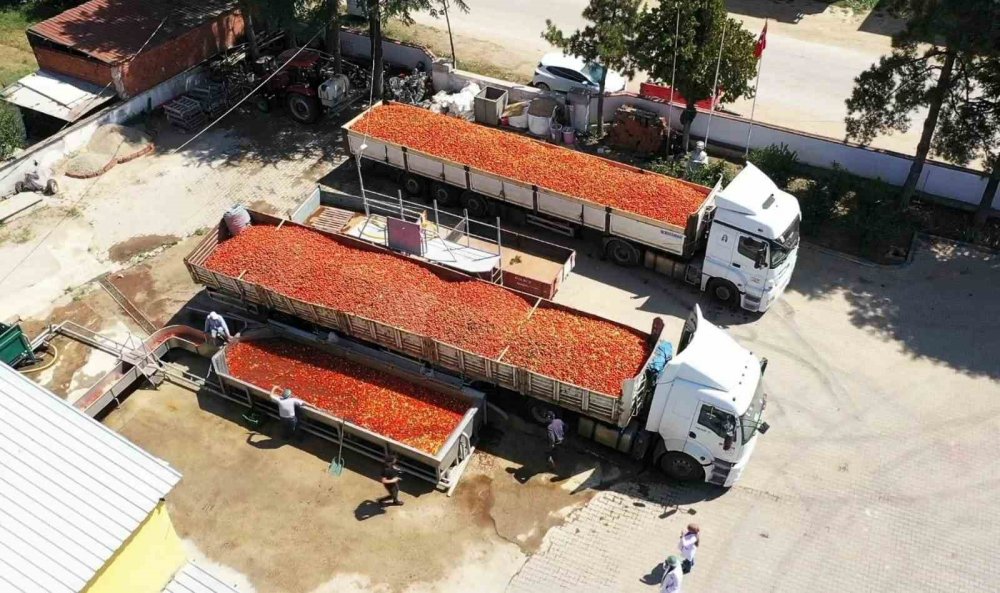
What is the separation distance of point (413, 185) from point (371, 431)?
406 inches

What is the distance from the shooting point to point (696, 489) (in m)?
16.9

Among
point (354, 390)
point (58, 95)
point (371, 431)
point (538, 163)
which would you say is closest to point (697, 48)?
point (538, 163)

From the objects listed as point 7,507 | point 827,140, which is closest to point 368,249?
point 7,507

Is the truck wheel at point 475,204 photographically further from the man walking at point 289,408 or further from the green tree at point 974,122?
the green tree at point 974,122

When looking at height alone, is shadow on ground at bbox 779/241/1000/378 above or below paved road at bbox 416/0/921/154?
below

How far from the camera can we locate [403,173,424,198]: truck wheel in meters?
24.9

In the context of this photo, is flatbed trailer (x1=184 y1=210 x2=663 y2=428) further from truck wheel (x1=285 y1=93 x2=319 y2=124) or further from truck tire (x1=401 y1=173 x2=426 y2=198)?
truck wheel (x1=285 y1=93 x2=319 y2=124)

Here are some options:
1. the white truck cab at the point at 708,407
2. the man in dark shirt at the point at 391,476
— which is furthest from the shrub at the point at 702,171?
the man in dark shirt at the point at 391,476

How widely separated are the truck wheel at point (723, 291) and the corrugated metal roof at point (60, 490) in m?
14.2

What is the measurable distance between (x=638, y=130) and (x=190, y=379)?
1616 cm

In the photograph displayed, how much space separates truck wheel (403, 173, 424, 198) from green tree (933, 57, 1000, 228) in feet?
49.7

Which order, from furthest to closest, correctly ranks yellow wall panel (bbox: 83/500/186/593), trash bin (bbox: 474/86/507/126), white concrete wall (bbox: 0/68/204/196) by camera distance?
trash bin (bbox: 474/86/507/126), white concrete wall (bbox: 0/68/204/196), yellow wall panel (bbox: 83/500/186/593)

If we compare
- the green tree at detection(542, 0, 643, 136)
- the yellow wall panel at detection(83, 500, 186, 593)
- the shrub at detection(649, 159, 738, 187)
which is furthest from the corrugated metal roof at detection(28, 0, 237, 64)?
the yellow wall panel at detection(83, 500, 186, 593)

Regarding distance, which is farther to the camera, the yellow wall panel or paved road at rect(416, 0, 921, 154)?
paved road at rect(416, 0, 921, 154)
